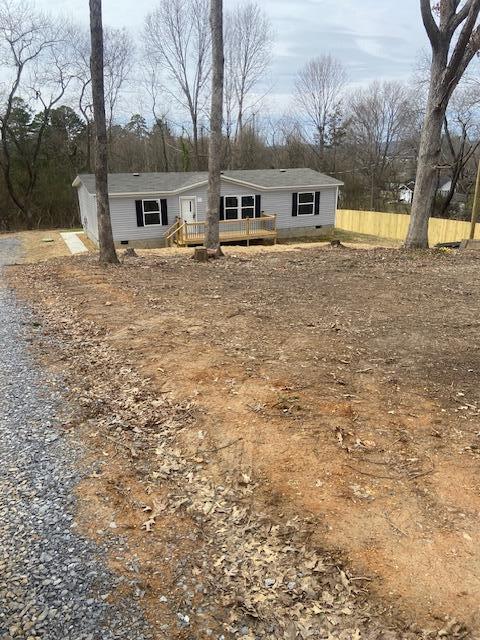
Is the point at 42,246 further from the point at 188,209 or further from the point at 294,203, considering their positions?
the point at 294,203

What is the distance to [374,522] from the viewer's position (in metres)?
2.81

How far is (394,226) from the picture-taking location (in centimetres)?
2856

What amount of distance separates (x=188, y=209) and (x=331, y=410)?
1878 cm

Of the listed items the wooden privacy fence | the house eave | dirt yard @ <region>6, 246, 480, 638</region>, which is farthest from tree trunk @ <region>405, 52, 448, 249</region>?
the wooden privacy fence

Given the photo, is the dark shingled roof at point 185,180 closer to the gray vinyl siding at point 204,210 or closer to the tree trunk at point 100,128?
the gray vinyl siding at point 204,210

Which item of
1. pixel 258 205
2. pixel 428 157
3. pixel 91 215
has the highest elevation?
pixel 428 157

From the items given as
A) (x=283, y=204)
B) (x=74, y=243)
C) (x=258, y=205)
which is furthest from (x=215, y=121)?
(x=283, y=204)

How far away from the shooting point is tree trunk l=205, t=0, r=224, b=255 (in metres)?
12.8

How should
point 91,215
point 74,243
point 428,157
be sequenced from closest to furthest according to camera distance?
point 428,157 → point 74,243 → point 91,215

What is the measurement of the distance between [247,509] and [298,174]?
80.8 feet

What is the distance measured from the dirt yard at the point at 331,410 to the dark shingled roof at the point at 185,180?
12980 millimetres

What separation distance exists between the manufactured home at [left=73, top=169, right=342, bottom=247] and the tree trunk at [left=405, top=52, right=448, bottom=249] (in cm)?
909

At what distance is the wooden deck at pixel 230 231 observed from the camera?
2023 cm

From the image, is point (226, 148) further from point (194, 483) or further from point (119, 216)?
point (194, 483)
